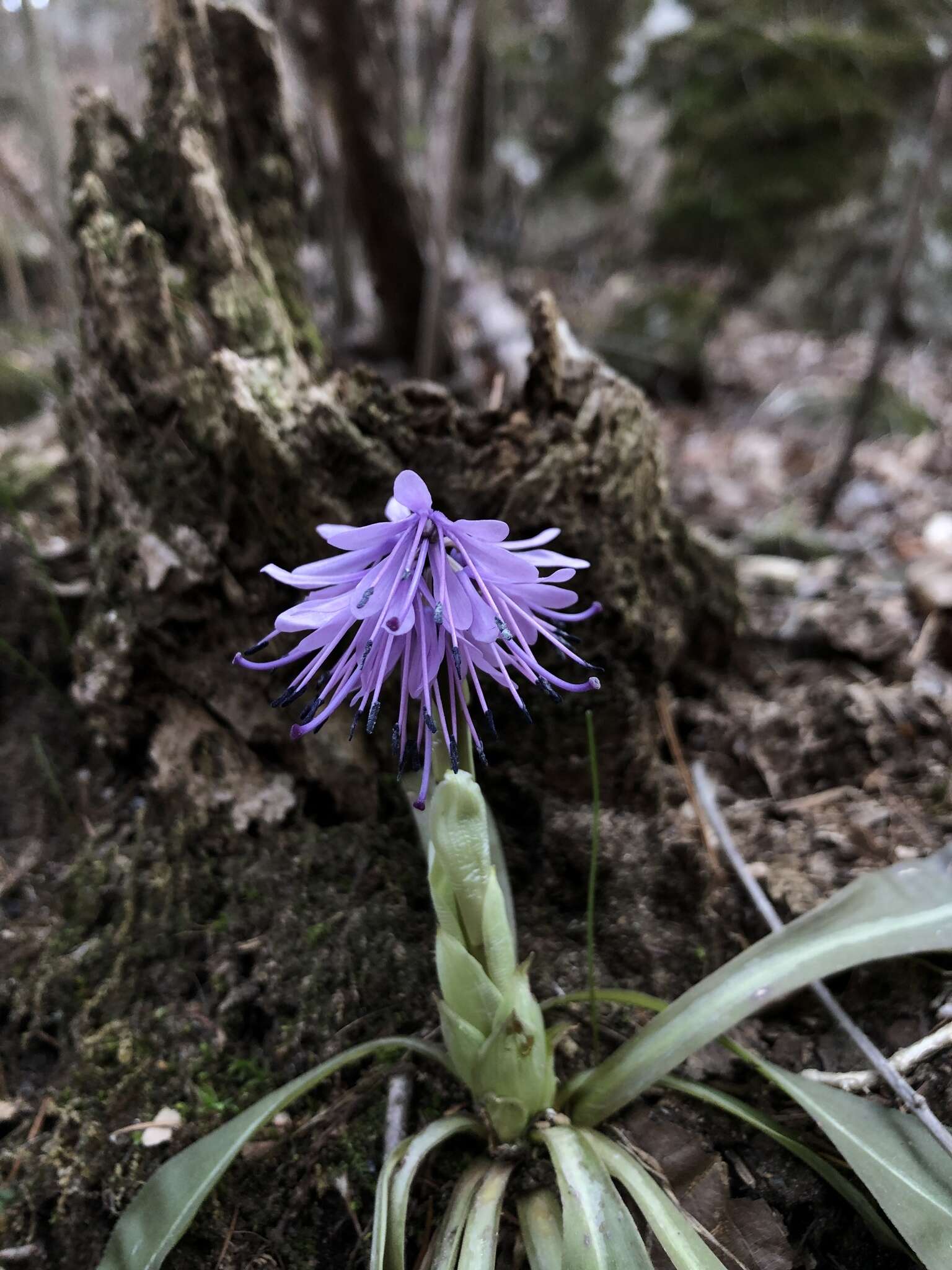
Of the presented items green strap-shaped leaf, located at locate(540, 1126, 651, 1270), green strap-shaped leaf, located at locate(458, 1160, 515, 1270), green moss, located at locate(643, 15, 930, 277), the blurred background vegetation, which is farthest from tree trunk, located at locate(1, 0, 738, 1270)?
green moss, located at locate(643, 15, 930, 277)

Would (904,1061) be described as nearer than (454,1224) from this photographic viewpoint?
No

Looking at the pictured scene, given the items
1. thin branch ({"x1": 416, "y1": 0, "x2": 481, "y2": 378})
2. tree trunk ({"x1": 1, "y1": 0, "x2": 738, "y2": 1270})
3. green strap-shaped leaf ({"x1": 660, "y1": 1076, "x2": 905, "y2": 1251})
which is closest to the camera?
green strap-shaped leaf ({"x1": 660, "y1": 1076, "x2": 905, "y2": 1251})

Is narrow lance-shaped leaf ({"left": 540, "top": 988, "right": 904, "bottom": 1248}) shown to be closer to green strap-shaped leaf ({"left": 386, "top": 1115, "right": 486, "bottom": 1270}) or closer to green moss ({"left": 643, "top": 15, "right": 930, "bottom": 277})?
green strap-shaped leaf ({"left": 386, "top": 1115, "right": 486, "bottom": 1270})

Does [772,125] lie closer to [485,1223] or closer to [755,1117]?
[755,1117]

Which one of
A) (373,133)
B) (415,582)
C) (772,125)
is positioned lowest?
(415,582)

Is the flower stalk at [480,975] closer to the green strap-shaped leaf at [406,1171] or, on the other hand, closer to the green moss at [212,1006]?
the green strap-shaped leaf at [406,1171]

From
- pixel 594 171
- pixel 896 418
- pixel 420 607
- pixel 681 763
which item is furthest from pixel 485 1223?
pixel 594 171
